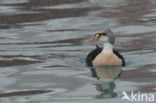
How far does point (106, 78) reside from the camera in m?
13.8

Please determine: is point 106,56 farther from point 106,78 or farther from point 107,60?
point 106,78

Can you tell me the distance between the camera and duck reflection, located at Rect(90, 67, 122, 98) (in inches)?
481

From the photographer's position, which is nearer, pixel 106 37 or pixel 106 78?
pixel 106 78

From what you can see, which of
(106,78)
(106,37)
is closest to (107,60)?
(106,37)

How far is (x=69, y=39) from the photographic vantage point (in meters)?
18.7

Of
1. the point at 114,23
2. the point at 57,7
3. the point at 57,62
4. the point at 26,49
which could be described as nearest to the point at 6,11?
the point at 57,7

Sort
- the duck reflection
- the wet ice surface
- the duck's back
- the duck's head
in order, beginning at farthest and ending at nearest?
the duck's head → the duck's back → the wet ice surface → the duck reflection

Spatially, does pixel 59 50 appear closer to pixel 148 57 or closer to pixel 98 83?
pixel 148 57

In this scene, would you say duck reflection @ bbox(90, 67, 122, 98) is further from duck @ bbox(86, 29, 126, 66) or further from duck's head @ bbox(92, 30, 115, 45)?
duck's head @ bbox(92, 30, 115, 45)

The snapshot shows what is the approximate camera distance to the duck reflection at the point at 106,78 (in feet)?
40.1

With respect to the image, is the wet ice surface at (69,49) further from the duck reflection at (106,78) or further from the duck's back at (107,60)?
the duck's back at (107,60)

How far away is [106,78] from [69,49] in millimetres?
3548

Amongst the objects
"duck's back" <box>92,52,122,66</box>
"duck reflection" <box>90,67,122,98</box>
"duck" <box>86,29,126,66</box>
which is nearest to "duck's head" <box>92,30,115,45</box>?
"duck" <box>86,29,126,66</box>

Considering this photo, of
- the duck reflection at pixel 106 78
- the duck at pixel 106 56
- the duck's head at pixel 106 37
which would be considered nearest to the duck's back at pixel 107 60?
the duck at pixel 106 56
